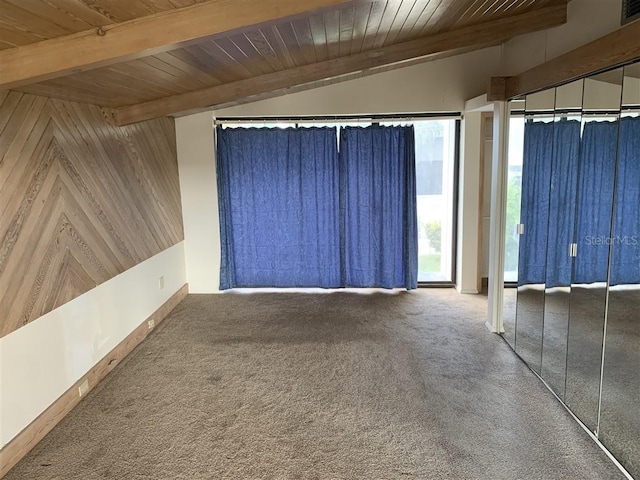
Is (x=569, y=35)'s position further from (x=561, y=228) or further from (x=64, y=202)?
(x=64, y=202)

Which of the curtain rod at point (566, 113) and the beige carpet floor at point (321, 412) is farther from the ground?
the curtain rod at point (566, 113)

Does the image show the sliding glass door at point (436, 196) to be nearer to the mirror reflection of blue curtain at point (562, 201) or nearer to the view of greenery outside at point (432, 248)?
the view of greenery outside at point (432, 248)

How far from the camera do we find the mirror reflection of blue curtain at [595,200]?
2275 millimetres

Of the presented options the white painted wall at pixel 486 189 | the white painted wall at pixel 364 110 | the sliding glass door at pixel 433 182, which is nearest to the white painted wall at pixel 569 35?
the white painted wall at pixel 364 110

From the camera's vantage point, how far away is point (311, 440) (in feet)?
8.18

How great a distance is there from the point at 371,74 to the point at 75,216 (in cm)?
329

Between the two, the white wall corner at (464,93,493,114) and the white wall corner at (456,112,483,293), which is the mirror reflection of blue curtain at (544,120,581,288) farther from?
the white wall corner at (456,112,483,293)

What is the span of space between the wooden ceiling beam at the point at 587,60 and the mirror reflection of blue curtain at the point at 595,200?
0.30 metres

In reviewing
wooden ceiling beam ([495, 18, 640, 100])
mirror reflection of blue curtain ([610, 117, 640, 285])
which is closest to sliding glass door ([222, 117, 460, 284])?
wooden ceiling beam ([495, 18, 640, 100])

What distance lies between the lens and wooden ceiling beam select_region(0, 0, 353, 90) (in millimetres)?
1893

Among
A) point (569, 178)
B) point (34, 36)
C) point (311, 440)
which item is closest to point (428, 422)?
point (311, 440)

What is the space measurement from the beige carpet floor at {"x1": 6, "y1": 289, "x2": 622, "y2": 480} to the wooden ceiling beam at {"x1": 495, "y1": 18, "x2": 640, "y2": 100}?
200 cm

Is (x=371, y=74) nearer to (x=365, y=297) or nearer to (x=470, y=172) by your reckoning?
(x=470, y=172)

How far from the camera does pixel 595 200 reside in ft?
7.84
